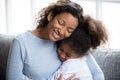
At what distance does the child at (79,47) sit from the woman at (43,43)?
0.05m

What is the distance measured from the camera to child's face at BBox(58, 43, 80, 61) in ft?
4.62

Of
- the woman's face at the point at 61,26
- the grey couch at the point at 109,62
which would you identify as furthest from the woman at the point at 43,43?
the grey couch at the point at 109,62

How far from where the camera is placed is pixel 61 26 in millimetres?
1299

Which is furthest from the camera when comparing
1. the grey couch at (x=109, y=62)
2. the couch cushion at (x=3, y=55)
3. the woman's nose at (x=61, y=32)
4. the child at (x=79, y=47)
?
the couch cushion at (x=3, y=55)

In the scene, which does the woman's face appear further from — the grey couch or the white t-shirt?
the grey couch

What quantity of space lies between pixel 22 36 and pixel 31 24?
97 cm

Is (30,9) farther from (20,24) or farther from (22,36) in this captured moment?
(22,36)

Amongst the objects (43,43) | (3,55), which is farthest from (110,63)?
(3,55)

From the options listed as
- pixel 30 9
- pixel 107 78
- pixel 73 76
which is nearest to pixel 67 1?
pixel 73 76

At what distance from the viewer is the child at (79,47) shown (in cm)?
140

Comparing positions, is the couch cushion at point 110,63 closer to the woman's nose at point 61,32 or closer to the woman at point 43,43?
the woman at point 43,43

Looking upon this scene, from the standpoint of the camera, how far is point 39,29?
1451 millimetres

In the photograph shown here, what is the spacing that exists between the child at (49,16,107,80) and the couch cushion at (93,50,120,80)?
0.91 ft

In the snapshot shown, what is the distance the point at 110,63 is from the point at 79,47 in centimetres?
39
